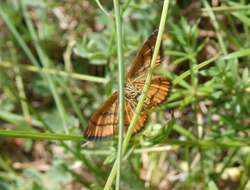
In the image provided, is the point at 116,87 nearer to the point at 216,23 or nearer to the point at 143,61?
the point at 216,23

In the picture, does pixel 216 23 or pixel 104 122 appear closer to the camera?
pixel 104 122

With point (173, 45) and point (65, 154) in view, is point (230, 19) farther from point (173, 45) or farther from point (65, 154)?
point (65, 154)

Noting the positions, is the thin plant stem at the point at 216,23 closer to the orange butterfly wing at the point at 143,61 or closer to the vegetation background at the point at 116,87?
the vegetation background at the point at 116,87

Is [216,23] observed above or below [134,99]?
above

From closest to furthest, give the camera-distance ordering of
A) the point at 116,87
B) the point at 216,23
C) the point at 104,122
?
the point at 104,122, the point at 216,23, the point at 116,87

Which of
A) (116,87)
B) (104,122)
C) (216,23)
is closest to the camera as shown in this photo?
(104,122)

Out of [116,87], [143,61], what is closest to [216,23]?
[116,87]

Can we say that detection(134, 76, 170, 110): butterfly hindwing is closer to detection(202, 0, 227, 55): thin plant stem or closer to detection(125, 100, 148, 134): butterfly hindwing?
detection(125, 100, 148, 134): butterfly hindwing

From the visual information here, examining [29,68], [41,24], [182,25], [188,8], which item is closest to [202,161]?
[182,25]
